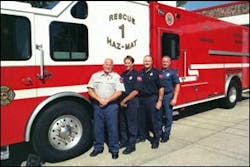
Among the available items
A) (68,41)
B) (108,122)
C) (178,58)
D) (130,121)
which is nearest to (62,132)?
(108,122)

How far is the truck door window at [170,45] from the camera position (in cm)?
646

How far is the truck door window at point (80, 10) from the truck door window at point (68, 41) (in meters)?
0.16

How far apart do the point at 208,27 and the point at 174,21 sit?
1656 mm

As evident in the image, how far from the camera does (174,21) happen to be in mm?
6770

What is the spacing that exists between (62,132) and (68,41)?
144 centimetres

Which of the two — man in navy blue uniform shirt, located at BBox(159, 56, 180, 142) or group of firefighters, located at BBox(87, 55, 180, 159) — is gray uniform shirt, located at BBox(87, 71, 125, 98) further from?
man in navy blue uniform shirt, located at BBox(159, 56, 180, 142)

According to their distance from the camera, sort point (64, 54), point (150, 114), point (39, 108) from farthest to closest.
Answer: point (150, 114) < point (64, 54) < point (39, 108)

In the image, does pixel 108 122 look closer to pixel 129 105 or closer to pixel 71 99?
pixel 129 105

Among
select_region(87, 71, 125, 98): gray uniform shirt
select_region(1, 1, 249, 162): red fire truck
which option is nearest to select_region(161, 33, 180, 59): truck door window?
select_region(1, 1, 249, 162): red fire truck

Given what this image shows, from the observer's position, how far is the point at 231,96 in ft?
31.2

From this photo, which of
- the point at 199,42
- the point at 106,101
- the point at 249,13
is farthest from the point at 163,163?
the point at 249,13

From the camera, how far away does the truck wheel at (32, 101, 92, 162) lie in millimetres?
4598

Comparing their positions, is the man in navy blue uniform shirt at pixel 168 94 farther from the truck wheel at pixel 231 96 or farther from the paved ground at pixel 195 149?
Result: the truck wheel at pixel 231 96

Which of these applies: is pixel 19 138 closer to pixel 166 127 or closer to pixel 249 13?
pixel 166 127
